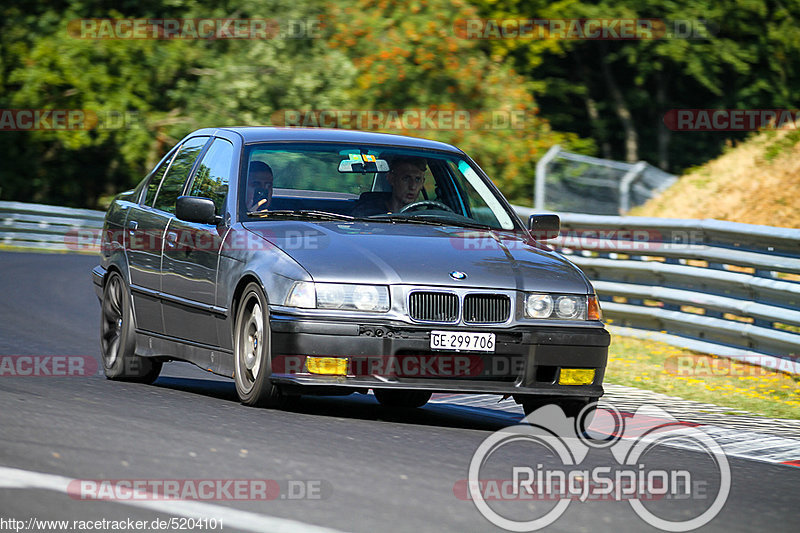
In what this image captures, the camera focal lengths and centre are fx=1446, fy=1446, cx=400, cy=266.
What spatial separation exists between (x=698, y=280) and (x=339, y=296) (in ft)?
20.0

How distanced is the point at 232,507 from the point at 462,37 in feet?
93.7

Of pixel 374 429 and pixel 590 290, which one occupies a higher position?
pixel 590 290

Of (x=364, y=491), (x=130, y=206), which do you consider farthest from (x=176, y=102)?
(x=364, y=491)

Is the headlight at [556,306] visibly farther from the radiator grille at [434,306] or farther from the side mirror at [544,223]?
the side mirror at [544,223]

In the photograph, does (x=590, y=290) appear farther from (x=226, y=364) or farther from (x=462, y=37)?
(x=462, y=37)

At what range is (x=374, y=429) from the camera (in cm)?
749

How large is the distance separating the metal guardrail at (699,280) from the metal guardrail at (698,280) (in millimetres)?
10

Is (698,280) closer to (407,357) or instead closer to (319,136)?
(319,136)

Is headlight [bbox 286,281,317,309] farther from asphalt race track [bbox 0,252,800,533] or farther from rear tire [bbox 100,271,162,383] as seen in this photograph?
rear tire [bbox 100,271,162,383]

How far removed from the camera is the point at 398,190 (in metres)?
9.04

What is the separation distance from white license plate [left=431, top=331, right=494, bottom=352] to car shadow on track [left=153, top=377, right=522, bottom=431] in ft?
1.86

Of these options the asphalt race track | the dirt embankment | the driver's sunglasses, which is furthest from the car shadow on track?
the dirt embankment

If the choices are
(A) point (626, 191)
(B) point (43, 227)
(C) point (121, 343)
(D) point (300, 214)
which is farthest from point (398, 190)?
(B) point (43, 227)

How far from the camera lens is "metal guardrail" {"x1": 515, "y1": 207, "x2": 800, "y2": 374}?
1159 cm
